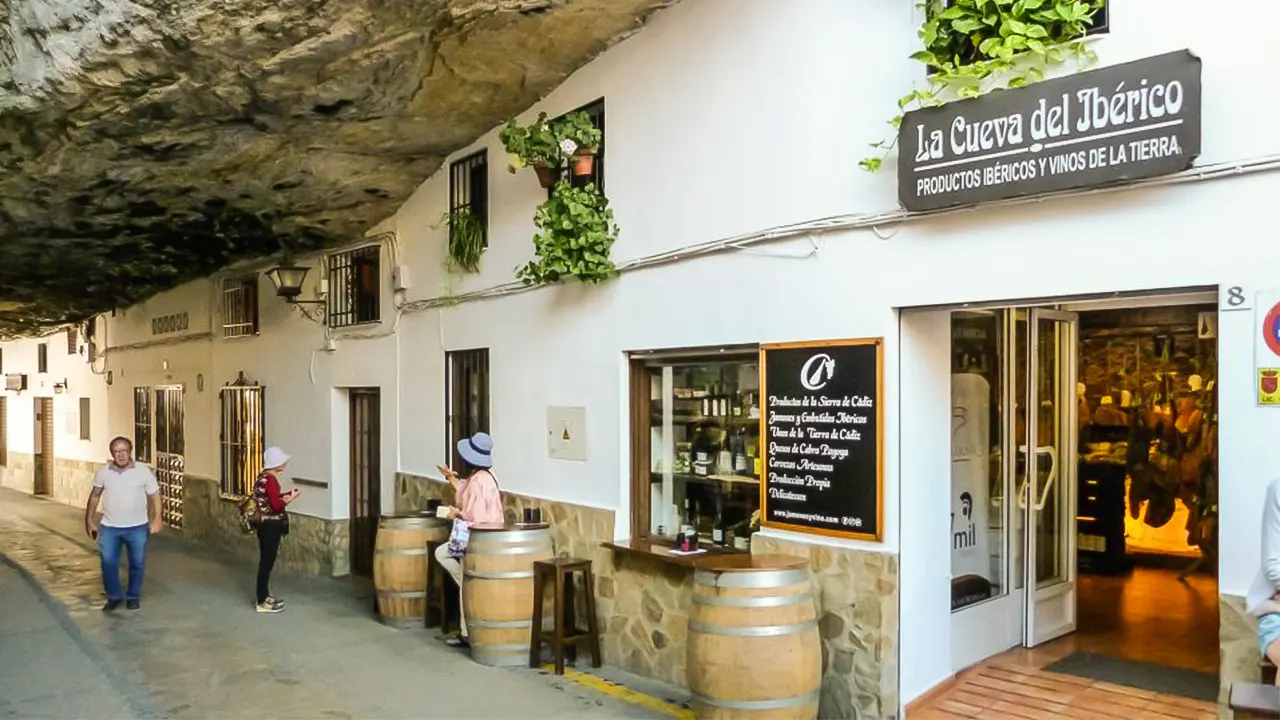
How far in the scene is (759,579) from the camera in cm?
515

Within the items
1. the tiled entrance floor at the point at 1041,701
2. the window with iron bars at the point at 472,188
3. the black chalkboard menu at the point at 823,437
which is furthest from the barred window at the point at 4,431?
the tiled entrance floor at the point at 1041,701

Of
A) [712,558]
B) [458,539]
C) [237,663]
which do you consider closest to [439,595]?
[458,539]

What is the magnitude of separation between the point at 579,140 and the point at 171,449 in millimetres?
11018

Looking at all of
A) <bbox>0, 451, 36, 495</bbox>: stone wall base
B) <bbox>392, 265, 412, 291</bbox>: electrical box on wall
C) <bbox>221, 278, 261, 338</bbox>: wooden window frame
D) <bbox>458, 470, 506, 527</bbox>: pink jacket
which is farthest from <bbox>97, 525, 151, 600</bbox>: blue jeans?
<bbox>0, 451, 36, 495</bbox>: stone wall base

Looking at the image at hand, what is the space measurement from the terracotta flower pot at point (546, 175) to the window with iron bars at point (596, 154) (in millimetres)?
123

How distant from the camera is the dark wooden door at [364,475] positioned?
1055 cm

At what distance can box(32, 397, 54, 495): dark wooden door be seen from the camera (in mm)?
21656

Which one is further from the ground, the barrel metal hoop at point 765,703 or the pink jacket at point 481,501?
the pink jacket at point 481,501

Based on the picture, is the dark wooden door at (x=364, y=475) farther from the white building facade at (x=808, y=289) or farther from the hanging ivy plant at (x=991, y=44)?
the hanging ivy plant at (x=991, y=44)

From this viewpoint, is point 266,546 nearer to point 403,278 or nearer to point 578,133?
point 403,278

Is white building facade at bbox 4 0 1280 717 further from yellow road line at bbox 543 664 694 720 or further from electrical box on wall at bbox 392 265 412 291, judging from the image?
yellow road line at bbox 543 664 694 720

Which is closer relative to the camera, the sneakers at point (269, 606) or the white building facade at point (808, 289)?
the white building facade at point (808, 289)

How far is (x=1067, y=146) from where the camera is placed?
440 cm

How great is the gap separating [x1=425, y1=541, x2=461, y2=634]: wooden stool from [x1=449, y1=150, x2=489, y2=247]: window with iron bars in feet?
8.65
